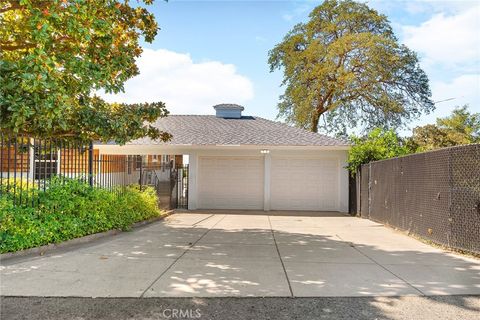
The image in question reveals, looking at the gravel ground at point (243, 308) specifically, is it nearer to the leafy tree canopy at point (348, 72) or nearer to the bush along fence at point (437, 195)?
the bush along fence at point (437, 195)

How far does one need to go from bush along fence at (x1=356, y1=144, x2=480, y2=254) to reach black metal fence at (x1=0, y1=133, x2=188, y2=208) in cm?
822

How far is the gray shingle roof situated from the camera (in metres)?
16.8

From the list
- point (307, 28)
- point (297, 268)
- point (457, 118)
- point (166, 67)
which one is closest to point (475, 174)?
point (297, 268)

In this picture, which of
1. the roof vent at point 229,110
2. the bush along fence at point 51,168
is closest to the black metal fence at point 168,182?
the bush along fence at point 51,168

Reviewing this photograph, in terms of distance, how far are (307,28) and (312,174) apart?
51.5 ft

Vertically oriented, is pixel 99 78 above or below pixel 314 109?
below

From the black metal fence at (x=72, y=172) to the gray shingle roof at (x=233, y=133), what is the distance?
182 cm

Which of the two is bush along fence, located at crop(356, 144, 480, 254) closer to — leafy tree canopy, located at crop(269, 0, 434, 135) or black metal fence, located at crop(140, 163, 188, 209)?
black metal fence, located at crop(140, 163, 188, 209)

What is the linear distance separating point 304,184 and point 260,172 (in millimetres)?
2096

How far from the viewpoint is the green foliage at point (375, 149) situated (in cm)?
1388

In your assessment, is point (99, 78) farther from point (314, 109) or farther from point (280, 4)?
point (314, 109)

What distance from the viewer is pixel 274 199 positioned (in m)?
17.4
